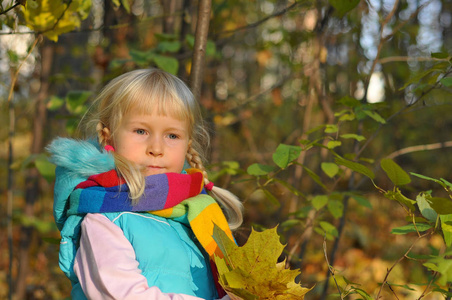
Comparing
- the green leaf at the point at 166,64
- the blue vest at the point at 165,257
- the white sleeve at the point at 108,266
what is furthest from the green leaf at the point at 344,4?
the white sleeve at the point at 108,266

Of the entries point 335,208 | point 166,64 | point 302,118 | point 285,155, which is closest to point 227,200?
point 285,155

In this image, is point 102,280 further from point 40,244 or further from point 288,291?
point 40,244

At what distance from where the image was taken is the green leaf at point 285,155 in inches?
61.8

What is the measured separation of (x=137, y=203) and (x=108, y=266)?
225 millimetres

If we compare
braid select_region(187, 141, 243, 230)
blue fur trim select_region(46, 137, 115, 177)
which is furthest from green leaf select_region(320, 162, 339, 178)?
blue fur trim select_region(46, 137, 115, 177)

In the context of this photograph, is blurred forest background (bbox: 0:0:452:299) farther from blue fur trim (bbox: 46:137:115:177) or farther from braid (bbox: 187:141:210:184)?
blue fur trim (bbox: 46:137:115:177)

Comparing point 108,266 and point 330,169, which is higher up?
point 330,169

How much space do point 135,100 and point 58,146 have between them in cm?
30

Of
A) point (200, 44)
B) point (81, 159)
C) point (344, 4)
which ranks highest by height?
point (344, 4)

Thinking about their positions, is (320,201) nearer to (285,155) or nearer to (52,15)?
(285,155)

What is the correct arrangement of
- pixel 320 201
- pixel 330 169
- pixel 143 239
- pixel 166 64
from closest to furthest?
1. pixel 143 239
2. pixel 330 169
3. pixel 320 201
4. pixel 166 64

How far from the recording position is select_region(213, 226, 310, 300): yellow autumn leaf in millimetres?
1207

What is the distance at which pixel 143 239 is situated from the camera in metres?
1.41

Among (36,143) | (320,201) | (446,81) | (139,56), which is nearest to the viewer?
(446,81)
